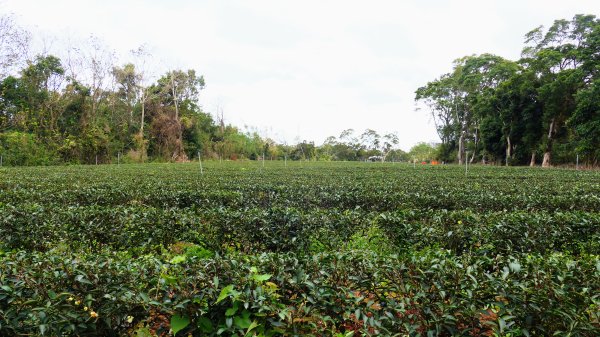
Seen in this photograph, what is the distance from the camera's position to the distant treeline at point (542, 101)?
24.5 m

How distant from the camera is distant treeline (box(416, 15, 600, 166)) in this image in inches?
966

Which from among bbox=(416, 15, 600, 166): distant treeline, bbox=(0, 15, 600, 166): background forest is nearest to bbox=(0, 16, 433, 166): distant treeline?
bbox=(0, 15, 600, 166): background forest

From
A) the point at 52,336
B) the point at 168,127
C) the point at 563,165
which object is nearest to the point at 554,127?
the point at 563,165

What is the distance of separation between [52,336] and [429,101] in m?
54.8

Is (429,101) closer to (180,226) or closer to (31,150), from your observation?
(31,150)

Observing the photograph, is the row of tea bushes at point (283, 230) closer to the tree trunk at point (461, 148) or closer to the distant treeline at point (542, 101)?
the distant treeline at point (542, 101)

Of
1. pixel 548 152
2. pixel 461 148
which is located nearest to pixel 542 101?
pixel 548 152

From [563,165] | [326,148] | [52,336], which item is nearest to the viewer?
[52,336]

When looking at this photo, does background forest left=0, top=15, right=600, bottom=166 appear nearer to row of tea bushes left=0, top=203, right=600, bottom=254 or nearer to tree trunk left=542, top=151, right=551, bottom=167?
tree trunk left=542, top=151, right=551, bottom=167

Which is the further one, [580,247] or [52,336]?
[580,247]

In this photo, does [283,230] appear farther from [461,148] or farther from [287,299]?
[461,148]

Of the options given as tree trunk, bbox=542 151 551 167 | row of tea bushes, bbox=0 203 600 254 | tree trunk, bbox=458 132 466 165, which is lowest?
row of tea bushes, bbox=0 203 600 254

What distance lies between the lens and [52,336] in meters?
2.13

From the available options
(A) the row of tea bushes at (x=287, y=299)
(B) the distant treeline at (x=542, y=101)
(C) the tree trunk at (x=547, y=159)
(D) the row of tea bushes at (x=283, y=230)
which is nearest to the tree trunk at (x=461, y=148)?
(B) the distant treeline at (x=542, y=101)
